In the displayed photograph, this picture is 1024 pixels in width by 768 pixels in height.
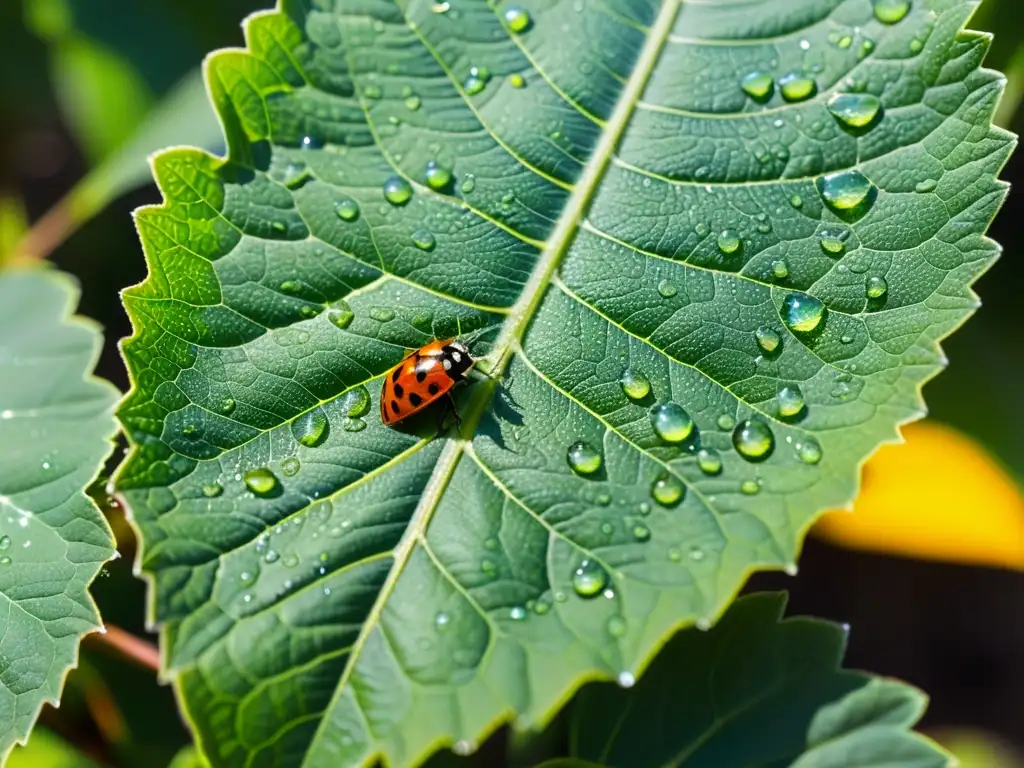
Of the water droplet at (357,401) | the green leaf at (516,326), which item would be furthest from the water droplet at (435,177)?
the water droplet at (357,401)

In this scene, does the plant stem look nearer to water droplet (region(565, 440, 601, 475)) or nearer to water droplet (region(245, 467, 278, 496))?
water droplet (region(245, 467, 278, 496))

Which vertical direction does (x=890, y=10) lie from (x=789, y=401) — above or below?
above

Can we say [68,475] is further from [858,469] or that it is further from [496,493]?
[858,469]

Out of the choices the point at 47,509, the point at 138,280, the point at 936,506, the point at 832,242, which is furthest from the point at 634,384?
the point at 138,280

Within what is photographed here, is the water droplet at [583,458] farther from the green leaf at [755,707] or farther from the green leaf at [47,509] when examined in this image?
the green leaf at [47,509]

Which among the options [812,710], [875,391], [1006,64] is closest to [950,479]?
[1006,64]

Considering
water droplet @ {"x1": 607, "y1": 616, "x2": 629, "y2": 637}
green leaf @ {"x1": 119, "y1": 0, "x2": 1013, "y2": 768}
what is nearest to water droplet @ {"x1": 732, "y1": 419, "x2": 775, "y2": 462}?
green leaf @ {"x1": 119, "y1": 0, "x2": 1013, "y2": 768}

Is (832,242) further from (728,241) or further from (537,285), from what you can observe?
(537,285)
